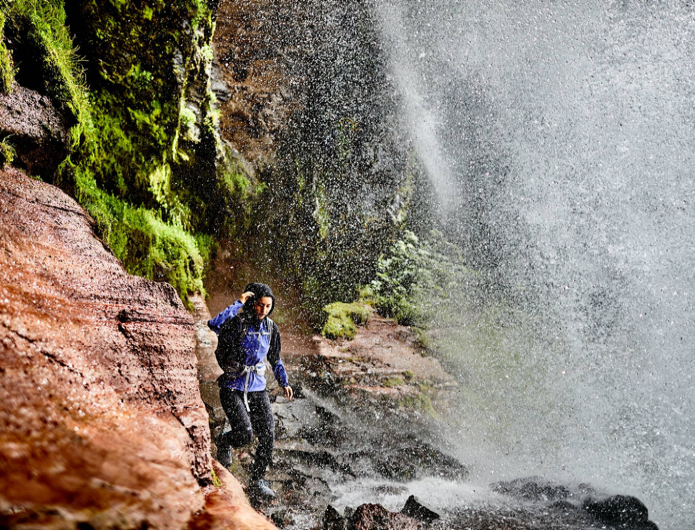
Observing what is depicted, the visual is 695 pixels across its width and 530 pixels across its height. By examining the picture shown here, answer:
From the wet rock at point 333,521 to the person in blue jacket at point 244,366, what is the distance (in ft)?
3.81

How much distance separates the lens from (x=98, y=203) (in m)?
4.67

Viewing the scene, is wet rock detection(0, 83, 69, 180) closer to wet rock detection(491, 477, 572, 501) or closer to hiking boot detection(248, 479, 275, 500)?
hiking boot detection(248, 479, 275, 500)

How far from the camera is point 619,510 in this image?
266 inches

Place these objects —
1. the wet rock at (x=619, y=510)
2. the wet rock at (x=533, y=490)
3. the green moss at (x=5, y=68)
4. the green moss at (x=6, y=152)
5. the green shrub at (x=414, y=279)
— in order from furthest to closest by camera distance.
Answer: the green shrub at (x=414, y=279) → the wet rock at (x=533, y=490) → the wet rock at (x=619, y=510) → the green moss at (x=5, y=68) → the green moss at (x=6, y=152)

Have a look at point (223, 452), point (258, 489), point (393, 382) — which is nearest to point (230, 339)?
point (223, 452)

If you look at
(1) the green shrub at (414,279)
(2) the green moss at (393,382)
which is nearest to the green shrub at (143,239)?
(2) the green moss at (393,382)

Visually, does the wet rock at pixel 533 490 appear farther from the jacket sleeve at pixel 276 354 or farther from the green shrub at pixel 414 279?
the jacket sleeve at pixel 276 354

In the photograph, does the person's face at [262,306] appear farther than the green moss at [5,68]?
Yes

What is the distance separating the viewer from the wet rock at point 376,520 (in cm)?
378

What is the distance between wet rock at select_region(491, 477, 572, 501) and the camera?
7.44m

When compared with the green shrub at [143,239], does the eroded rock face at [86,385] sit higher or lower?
lower

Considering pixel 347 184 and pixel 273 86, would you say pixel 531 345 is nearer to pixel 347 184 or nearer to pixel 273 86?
pixel 347 184

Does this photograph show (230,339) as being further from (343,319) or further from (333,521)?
(343,319)

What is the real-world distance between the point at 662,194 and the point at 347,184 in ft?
64.3
